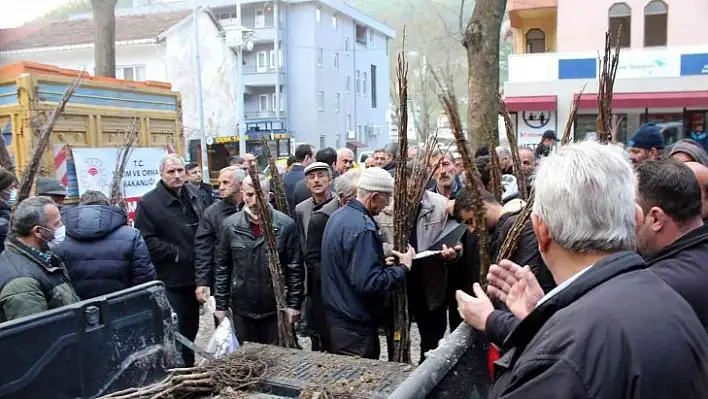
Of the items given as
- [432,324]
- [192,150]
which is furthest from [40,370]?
[192,150]

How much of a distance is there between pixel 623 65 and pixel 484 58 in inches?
430

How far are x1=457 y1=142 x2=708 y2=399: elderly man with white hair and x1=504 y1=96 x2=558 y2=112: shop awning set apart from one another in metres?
16.5

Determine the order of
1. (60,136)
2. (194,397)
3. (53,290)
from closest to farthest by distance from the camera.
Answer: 1. (194,397)
2. (53,290)
3. (60,136)

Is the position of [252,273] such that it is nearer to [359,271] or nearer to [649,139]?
[359,271]

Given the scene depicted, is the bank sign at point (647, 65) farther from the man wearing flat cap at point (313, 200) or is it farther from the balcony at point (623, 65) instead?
the man wearing flat cap at point (313, 200)

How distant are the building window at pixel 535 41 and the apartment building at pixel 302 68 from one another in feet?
46.0

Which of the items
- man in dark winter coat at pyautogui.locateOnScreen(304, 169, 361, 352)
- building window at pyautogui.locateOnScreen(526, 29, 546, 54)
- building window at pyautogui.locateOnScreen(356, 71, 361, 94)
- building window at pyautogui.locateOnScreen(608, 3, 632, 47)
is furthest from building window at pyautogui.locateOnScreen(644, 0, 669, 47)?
building window at pyautogui.locateOnScreen(356, 71, 361, 94)

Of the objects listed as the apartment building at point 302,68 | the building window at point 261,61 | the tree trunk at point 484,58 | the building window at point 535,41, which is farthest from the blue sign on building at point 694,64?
the building window at point 261,61

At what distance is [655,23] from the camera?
704 inches

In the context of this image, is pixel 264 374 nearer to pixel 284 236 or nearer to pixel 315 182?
pixel 284 236

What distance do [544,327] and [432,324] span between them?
10.5ft

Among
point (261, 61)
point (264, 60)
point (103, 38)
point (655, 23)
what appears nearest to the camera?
point (103, 38)

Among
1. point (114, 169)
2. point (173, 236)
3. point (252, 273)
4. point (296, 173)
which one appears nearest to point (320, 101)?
point (296, 173)

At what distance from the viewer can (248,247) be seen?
416 centimetres
